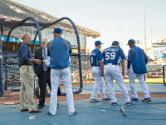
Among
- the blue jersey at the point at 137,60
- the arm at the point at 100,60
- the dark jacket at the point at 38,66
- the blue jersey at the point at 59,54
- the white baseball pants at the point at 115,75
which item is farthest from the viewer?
the arm at the point at 100,60

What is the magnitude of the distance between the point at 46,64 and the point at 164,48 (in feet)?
148

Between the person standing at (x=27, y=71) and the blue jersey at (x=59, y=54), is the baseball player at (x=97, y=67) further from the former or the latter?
the blue jersey at (x=59, y=54)

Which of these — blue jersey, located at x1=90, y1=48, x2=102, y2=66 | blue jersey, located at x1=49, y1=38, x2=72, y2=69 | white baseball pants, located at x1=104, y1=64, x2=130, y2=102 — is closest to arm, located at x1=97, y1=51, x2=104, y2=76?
blue jersey, located at x1=90, y1=48, x2=102, y2=66

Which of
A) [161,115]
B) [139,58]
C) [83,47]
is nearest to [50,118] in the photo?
[161,115]

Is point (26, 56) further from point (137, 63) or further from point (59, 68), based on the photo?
point (137, 63)

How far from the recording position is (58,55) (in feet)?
28.4

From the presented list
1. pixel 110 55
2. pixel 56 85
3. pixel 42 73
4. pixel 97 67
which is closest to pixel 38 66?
pixel 42 73

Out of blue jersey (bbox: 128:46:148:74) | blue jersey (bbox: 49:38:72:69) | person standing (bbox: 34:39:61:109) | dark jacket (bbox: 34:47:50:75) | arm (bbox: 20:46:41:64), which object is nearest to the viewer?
blue jersey (bbox: 49:38:72:69)

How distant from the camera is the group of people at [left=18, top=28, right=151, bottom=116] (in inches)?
342

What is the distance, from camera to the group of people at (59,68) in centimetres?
870

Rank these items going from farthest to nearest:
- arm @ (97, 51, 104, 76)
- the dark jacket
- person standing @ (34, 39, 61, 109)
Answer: arm @ (97, 51, 104, 76) → the dark jacket → person standing @ (34, 39, 61, 109)

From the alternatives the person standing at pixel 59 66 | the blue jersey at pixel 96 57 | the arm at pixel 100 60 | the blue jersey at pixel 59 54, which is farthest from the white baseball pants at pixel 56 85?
the blue jersey at pixel 96 57

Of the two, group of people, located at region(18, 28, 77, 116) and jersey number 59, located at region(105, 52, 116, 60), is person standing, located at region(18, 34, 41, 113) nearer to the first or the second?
group of people, located at region(18, 28, 77, 116)

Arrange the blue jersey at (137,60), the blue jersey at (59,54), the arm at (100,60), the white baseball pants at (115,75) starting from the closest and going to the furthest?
the blue jersey at (59,54) < the white baseball pants at (115,75) < the blue jersey at (137,60) < the arm at (100,60)
